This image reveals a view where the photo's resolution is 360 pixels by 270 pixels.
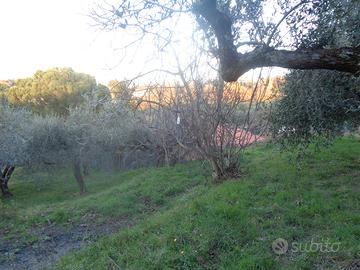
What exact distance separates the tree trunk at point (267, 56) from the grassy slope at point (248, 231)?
243cm

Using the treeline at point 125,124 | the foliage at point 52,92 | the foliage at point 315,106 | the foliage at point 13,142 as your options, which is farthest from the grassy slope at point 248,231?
the foliage at point 52,92

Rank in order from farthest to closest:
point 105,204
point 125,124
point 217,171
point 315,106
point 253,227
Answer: point 125,124, point 105,204, point 217,171, point 315,106, point 253,227

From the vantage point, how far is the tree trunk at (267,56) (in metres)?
4.38

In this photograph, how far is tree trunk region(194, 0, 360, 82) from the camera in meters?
4.38

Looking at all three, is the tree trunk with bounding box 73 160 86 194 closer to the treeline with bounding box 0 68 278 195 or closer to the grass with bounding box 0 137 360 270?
the treeline with bounding box 0 68 278 195

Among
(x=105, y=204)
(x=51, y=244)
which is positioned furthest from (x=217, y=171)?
(x=51, y=244)

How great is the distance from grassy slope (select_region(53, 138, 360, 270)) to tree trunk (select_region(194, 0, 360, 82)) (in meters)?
2.43

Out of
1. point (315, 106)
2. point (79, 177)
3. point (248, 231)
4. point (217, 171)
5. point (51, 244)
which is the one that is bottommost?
point (51, 244)

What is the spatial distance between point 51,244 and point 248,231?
5.13m

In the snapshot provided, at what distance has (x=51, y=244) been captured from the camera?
9055mm

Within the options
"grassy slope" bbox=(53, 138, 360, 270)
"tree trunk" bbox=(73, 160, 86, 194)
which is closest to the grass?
"grassy slope" bbox=(53, 138, 360, 270)

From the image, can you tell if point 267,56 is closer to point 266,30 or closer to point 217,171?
point 266,30

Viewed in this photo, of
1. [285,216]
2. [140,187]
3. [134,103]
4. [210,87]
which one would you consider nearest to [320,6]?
[285,216]

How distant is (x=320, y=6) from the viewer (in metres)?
5.82
